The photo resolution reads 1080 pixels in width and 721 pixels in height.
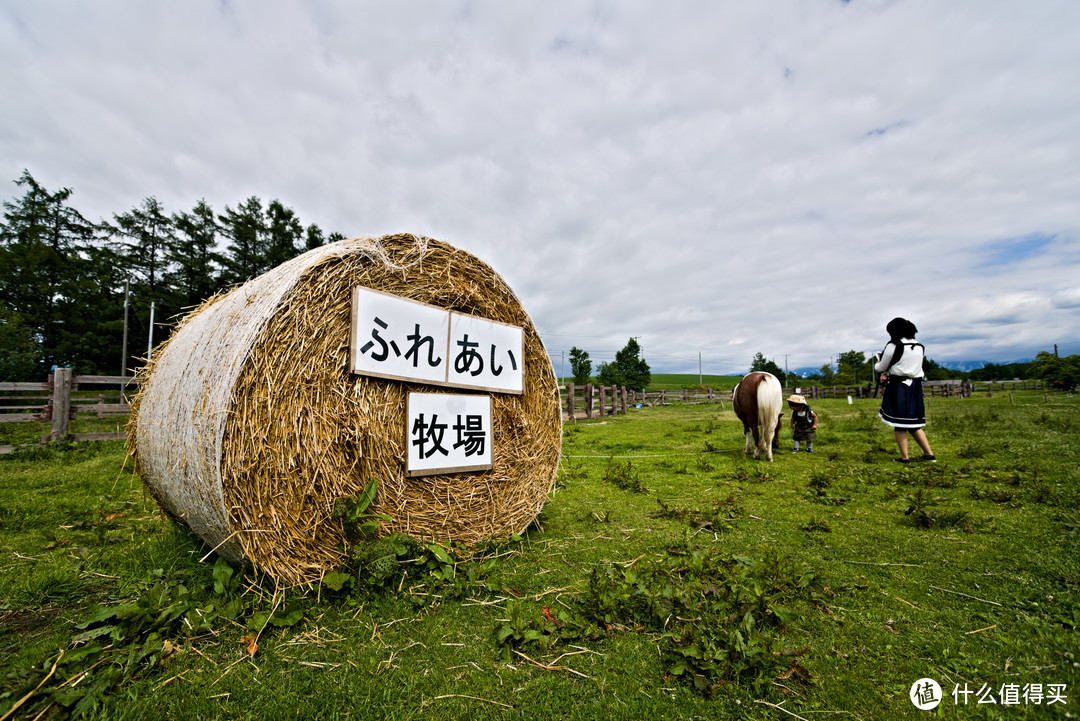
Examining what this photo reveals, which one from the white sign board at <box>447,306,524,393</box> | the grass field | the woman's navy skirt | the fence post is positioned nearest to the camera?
the grass field

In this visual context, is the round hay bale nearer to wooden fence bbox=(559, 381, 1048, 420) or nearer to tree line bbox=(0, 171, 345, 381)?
wooden fence bbox=(559, 381, 1048, 420)

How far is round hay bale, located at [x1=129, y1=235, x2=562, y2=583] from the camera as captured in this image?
8.28 feet


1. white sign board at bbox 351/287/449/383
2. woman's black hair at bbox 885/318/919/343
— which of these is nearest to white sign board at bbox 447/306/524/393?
white sign board at bbox 351/287/449/383

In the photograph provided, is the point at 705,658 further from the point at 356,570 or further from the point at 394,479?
the point at 394,479

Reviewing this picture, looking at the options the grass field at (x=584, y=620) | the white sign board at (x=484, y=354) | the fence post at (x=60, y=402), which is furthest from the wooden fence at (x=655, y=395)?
the fence post at (x=60, y=402)

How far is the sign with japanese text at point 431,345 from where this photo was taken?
3072 millimetres

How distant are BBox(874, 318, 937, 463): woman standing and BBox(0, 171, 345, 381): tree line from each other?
32837 mm

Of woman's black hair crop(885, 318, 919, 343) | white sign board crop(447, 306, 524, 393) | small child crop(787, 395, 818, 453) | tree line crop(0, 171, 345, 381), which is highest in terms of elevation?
tree line crop(0, 171, 345, 381)

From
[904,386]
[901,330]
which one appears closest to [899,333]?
[901,330]

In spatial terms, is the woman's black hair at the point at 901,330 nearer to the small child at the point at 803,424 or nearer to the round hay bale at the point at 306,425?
the small child at the point at 803,424

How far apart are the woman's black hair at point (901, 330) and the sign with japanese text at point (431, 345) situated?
240 inches

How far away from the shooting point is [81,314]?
2727 cm

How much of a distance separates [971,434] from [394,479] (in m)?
11.2

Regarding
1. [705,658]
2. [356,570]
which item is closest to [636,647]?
[705,658]
